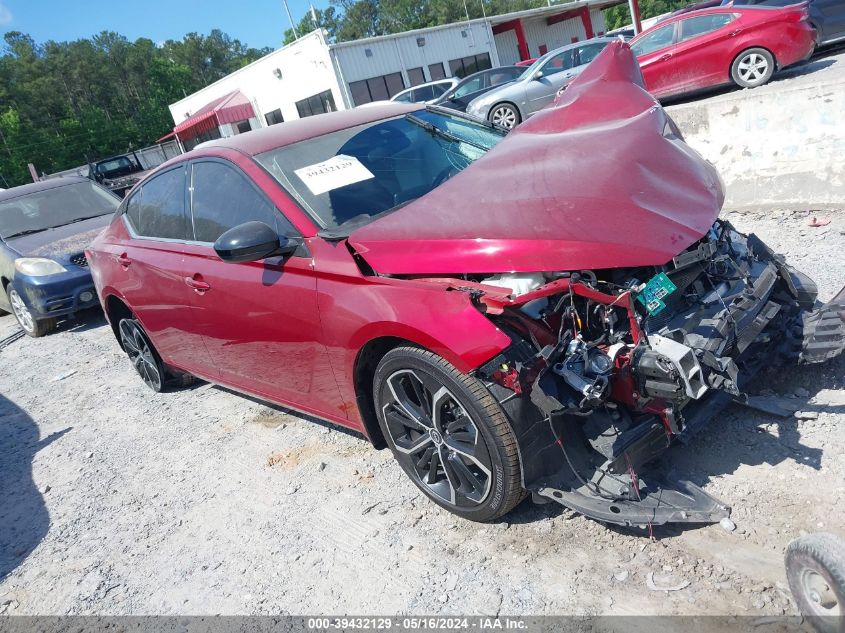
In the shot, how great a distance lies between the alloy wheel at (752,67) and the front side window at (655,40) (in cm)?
131

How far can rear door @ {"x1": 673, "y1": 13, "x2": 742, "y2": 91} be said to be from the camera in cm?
927

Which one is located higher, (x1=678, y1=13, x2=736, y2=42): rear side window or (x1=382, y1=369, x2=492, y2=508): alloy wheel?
(x1=678, y1=13, x2=736, y2=42): rear side window

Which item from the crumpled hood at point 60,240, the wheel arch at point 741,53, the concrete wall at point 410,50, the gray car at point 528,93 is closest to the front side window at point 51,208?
the crumpled hood at point 60,240

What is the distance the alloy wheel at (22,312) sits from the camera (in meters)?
8.16

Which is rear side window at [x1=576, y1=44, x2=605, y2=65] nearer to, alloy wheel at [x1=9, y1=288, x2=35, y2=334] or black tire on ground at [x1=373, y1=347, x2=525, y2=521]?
alloy wheel at [x1=9, y1=288, x2=35, y2=334]

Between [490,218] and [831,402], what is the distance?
1.94m

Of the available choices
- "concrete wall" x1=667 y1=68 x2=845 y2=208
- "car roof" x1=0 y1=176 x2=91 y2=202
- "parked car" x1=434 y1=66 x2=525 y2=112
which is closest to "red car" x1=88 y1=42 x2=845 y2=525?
"concrete wall" x1=667 y1=68 x2=845 y2=208

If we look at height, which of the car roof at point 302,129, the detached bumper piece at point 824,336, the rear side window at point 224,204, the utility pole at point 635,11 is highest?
the utility pole at point 635,11

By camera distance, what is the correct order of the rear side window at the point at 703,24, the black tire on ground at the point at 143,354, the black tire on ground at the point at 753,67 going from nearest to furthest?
the black tire on ground at the point at 143,354
the black tire on ground at the point at 753,67
the rear side window at the point at 703,24

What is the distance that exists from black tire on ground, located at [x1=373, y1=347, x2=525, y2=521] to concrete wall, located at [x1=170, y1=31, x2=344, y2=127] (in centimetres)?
2553

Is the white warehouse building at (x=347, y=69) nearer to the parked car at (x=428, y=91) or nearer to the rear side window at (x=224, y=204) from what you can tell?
the parked car at (x=428, y=91)

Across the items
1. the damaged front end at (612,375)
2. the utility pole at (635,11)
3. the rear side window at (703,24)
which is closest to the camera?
the damaged front end at (612,375)

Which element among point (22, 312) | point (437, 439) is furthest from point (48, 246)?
point (437, 439)

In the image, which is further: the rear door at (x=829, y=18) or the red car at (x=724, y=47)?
the rear door at (x=829, y=18)
